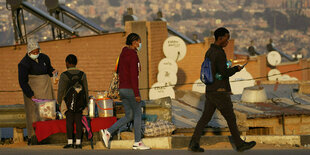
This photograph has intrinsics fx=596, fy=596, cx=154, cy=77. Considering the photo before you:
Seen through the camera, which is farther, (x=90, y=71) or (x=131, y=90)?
(x=90, y=71)

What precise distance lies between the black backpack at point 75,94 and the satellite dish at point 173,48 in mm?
21854

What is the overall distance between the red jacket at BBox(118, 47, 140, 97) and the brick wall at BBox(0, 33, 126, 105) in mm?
19174

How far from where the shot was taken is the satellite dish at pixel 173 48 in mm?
31172

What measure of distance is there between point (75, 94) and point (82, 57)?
1943cm

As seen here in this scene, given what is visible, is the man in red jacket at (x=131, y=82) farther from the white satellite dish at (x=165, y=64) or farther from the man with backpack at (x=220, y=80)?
the white satellite dish at (x=165, y=64)

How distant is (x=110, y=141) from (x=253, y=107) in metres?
12.1

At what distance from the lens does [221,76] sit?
8.43 meters

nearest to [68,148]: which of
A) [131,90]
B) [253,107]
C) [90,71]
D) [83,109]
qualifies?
[83,109]

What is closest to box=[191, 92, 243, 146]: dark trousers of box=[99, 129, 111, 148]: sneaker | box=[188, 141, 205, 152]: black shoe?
box=[188, 141, 205, 152]: black shoe

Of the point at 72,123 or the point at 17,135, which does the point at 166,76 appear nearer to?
the point at 17,135

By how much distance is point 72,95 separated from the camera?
30.5 feet

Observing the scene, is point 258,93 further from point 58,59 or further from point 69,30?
point 69,30

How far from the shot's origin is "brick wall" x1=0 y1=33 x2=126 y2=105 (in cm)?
2828

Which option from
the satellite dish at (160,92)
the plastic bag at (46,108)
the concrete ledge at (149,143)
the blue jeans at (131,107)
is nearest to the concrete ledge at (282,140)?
the concrete ledge at (149,143)
